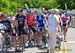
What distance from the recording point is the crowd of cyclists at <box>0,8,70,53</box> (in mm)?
14055

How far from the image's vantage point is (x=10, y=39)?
15.4m

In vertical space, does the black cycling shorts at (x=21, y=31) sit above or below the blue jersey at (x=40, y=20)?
below

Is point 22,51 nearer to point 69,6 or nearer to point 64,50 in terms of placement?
point 64,50

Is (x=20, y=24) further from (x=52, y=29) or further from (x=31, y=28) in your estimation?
(x=52, y=29)

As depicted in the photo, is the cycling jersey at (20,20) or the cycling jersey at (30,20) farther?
the cycling jersey at (30,20)

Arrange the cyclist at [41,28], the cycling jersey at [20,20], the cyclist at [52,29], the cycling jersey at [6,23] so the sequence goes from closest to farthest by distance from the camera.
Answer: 1. the cyclist at [52,29]
2. the cycling jersey at [20,20]
3. the cycling jersey at [6,23]
4. the cyclist at [41,28]

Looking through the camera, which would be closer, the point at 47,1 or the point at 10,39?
the point at 10,39

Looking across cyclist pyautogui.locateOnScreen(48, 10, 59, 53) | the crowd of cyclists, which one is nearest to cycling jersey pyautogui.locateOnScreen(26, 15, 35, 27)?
the crowd of cyclists

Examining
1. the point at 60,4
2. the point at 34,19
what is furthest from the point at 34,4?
the point at 34,19

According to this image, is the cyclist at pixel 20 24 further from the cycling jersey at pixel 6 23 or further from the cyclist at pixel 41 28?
the cyclist at pixel 41 28

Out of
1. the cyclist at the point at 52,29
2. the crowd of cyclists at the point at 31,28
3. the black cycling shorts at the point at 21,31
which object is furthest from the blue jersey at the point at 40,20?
the cyclist at the point at 52,29

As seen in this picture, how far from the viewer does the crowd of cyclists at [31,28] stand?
46.1ft

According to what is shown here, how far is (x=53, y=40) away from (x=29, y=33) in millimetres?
2632

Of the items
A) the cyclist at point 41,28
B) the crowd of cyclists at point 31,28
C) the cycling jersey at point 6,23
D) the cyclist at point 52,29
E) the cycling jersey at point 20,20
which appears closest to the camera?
the cyclist at point 52,29
